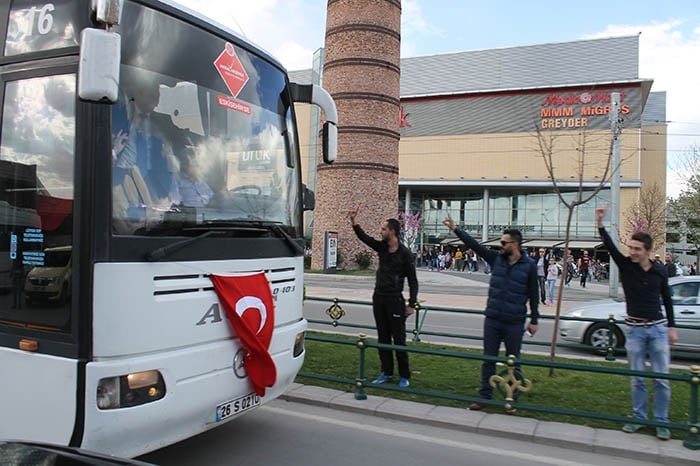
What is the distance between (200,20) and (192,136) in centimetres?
91

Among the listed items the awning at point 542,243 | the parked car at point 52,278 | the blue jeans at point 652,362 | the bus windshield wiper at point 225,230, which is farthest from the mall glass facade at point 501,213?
the parked car at point 52,278

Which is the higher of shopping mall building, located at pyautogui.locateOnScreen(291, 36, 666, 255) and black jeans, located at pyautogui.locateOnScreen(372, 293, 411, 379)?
shopping mall building, located at pyautogui.locateOnScreen(291, 36, 666, 255)

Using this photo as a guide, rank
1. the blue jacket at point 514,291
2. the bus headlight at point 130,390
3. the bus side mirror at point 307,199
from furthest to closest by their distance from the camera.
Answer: the blue jacket at point 514,291 < the bus side mirror at point 307,199 < the bus headlight at point 130,390

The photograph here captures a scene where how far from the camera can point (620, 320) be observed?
9656 millimetres

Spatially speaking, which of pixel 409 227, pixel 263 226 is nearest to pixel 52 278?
pixel 263 226

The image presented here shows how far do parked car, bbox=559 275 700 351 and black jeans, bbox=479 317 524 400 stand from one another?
4370 millimetres

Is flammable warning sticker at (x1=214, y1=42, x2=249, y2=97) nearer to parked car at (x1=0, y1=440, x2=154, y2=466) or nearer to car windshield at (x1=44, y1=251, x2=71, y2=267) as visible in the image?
car windshield at (x1=44, y1=251, x2=71, y2=267)

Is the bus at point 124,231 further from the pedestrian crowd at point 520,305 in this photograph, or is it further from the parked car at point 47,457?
the pedestrian crowd at point 520,305

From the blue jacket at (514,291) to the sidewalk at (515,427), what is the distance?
1061mm

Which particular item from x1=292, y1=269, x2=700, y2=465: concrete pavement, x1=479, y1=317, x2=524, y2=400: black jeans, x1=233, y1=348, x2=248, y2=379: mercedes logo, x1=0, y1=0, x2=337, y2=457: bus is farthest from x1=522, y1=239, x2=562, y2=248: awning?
x1=0, y1=0, x2=337, y2=457: bus

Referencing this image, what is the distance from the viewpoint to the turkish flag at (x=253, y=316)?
392 cm

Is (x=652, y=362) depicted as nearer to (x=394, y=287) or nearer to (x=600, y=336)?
(x=394, y=287)

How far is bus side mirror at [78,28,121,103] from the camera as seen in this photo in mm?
2994

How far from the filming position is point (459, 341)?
10672 mm
